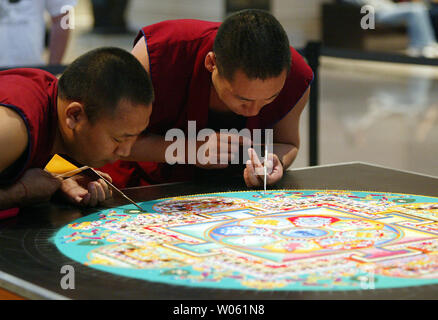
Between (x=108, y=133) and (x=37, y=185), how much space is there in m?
0.29

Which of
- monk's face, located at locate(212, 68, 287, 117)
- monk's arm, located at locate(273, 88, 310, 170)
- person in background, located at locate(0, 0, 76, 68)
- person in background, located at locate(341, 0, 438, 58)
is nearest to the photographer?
monk's face, located at locate(212, 68, 287, 117)

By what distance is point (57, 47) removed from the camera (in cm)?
454

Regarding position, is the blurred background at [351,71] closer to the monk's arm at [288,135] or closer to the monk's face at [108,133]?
the monk's arm at [288,135]

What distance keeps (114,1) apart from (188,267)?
47.7ft

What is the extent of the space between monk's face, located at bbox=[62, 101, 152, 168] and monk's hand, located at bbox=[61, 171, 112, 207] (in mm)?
110

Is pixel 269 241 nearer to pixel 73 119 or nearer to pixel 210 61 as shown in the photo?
pixel 73 119

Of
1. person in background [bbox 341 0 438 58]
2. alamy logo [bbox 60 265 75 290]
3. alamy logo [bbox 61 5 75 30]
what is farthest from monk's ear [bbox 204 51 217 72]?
person in background [bbox 341 0 438 58]

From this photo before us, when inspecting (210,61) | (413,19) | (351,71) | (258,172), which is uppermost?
(210,61)

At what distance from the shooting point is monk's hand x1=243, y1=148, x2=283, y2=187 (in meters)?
2.46

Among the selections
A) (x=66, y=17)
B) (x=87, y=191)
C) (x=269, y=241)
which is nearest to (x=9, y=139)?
(x=87, y=191)

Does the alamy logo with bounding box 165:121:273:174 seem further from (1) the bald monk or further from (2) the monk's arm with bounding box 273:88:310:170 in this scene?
(1) the bald monk

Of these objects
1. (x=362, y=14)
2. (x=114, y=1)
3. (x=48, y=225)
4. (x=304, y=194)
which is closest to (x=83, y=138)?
(x=48, y=225)

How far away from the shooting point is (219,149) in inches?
98.7

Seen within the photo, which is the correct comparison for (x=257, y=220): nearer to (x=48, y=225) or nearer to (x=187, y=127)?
(x=48, y=225)
